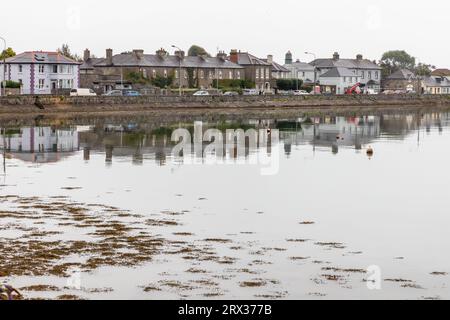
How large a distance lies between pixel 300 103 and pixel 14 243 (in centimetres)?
9587

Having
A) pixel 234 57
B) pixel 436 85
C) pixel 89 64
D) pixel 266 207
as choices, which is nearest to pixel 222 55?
pixel 234 57

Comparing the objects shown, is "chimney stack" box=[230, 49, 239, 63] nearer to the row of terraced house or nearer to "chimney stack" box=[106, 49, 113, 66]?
the row of terraced house

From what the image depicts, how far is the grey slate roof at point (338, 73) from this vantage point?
152750 millimetres

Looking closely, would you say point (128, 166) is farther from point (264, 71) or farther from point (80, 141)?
point (264, 71)

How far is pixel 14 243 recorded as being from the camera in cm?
2267

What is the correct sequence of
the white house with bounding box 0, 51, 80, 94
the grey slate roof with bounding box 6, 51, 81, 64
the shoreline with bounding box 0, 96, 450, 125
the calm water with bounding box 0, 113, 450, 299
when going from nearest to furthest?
the calm water with bounding box 0, 113, 450, 299, the shoreline with bounding box 0, 96, 450, 125, the grey slate roof with bounding box 6, 51, 81, 64, the white house with bounding box 0, 51, 80, 94

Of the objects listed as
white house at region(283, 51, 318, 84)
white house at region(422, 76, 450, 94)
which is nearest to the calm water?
white house at region(283, 51, 318, 84)

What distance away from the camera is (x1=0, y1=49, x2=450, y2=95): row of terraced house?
105875 mm

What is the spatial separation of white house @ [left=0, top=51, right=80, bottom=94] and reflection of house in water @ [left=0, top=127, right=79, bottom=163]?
37555 mm

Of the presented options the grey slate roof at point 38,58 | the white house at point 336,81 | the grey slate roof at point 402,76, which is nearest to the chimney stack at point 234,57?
the white house at point 336,81

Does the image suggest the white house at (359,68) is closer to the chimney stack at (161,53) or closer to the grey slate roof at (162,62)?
the grey slate roof at (162,62)

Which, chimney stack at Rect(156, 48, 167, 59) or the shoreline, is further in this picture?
chimney stack at Rect(156, 48, 167, 59)

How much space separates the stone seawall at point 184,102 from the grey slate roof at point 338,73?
19.4 metres

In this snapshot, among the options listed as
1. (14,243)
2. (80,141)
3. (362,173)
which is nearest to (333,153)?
(362,173)
